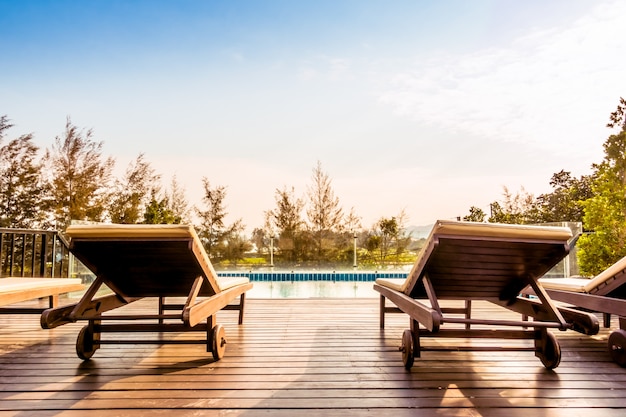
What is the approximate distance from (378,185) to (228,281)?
1403 centimetres

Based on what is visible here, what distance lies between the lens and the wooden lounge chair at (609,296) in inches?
103

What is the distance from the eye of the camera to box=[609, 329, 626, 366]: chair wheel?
2.58 meters

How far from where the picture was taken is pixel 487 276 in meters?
2.80

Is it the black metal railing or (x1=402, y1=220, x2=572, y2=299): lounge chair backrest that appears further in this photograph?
the black metal railing

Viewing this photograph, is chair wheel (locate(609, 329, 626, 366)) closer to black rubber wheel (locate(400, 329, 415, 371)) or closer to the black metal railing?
black rubber wheel (locate(400, 329, 415, 371))

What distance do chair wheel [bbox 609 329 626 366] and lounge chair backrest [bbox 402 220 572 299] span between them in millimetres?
607

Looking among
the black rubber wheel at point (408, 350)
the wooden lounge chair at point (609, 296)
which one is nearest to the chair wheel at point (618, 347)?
the wooden lounge chair at point (609, 296)

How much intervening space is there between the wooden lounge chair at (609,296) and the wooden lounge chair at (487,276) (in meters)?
0.24

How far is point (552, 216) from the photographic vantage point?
638 inches

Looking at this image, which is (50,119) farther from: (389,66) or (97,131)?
(389,66)

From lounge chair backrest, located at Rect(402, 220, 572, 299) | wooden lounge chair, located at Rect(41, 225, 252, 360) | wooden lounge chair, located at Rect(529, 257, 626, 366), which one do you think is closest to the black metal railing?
wooden lounge chair, located at Rect(41, 225, 252, 360)

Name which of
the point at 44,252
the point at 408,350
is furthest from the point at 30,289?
the point at 44,252

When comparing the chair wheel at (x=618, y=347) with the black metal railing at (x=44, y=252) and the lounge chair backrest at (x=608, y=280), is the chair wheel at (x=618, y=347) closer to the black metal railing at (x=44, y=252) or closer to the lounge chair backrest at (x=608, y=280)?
the lounge chair backrest at (x=608, y=280)

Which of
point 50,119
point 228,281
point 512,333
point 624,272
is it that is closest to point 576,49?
point 624,272
